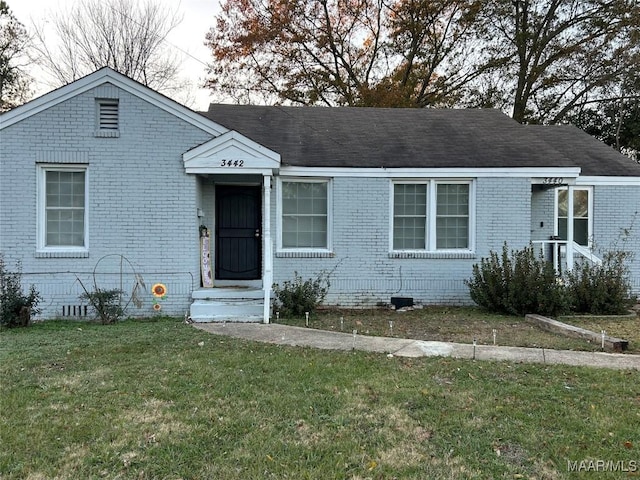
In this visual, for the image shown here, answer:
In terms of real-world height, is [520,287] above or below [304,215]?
below

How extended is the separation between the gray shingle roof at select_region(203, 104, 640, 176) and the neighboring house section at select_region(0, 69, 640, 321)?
0.18 feet

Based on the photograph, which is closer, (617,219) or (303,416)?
(303,416)

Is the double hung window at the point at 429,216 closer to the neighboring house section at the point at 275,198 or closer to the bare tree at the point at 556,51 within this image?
the neighboring house section at the point at 275,198

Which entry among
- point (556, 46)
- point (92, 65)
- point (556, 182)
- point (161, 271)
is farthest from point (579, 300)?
point (92, 65)

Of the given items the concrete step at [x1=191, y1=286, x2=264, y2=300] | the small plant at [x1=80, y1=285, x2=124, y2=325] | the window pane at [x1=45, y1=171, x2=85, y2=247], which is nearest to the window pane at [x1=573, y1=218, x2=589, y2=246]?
the concrete step at [x1=191, y1=286, x2=264, y2=300]

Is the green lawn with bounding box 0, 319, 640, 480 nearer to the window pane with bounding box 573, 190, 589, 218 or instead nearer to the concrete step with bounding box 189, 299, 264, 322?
the concrete step with bounding box 189, 299, 264, 322

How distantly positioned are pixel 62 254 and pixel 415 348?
672 cm

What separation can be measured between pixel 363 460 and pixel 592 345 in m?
4.80

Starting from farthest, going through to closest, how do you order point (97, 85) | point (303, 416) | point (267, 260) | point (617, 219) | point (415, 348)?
point (617, 219) < point (267, 260) < point (97, 85) < point (415, 348) < point (303, 416)

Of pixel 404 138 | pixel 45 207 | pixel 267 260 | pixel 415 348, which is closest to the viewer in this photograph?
pixel 415 348

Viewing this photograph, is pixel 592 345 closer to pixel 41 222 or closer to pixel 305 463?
pixel 305 463

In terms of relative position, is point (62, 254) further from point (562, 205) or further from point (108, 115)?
point (562, 205)

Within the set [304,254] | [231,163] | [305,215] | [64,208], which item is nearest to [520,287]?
[304,254]

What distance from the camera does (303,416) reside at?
12.7ft
